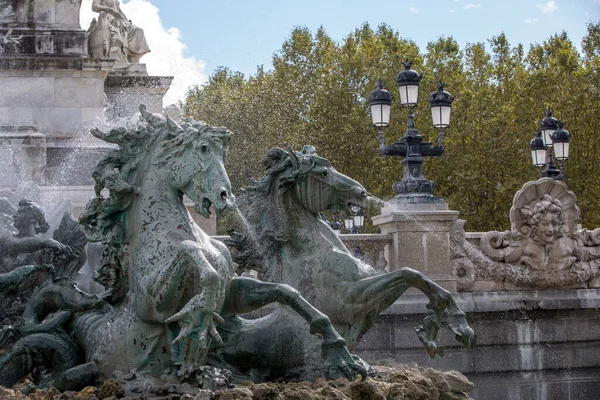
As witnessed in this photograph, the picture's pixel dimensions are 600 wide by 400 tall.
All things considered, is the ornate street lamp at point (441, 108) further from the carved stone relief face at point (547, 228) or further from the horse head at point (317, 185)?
the horse head at point (317, 185)

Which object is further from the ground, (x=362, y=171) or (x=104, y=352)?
(x=362, y=171)

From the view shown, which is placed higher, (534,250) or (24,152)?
(24,152)

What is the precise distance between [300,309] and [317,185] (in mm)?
1537

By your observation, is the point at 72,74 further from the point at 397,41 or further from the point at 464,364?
the point at 397,41

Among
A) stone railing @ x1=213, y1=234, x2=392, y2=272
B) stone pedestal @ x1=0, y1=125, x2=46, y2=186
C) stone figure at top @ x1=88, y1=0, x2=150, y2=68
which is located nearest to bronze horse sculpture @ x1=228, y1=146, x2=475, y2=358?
stone pedestal @ x1=0, y1=125, x2=46, y2=186

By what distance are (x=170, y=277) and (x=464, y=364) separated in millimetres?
8484

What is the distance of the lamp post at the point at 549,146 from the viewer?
65.0ft

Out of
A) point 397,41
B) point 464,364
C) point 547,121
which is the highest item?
point 397,41

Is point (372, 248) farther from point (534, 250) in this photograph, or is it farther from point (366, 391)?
point (366, 391)

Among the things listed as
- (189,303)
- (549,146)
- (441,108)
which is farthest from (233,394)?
(549,146)

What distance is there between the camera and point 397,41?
129ft

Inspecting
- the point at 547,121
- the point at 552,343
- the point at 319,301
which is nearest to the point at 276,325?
the point at 319,301

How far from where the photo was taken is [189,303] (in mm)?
5840

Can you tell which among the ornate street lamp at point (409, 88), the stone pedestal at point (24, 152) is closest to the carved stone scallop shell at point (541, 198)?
the ornate street lamp at point (409, 88)
